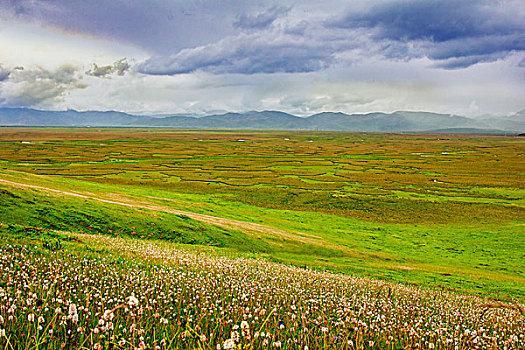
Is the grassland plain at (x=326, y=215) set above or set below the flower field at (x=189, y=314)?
below

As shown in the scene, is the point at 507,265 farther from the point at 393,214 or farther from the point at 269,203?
the point at 269,203

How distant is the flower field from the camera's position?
5.60 meters

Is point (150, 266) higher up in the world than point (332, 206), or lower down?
higher up

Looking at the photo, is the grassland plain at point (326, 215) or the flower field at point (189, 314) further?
the grassland plain at point (326, 215)

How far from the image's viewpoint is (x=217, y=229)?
118 ft

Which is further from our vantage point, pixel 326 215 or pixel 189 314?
pixel 326 215

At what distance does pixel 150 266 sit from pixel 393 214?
58725 millimetres

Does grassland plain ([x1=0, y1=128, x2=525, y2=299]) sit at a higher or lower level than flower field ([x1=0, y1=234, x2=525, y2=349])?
lower

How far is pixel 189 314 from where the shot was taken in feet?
24.9

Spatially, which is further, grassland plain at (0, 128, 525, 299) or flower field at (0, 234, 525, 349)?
grassland plain at (0, 128, 525, 299)

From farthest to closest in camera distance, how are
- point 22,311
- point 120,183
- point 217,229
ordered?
point 120,183 → point 217,229 → point 22,311

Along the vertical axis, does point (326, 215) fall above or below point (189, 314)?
below

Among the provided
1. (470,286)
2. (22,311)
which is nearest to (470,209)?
(470,286)

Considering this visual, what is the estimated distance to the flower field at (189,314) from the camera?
5598 millimetres
